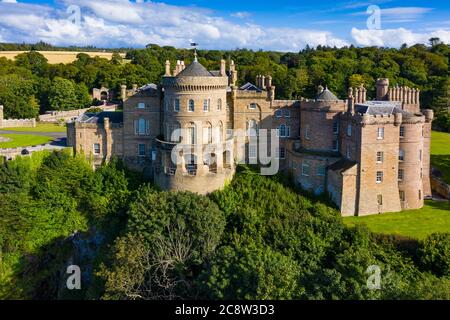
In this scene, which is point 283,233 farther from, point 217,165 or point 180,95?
point 180,95

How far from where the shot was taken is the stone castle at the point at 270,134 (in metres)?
41.4

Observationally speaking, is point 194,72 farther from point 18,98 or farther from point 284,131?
point 18,98

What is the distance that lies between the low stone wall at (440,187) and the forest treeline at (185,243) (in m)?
12.8

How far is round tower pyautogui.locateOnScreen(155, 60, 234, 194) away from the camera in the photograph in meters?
→ 42.6

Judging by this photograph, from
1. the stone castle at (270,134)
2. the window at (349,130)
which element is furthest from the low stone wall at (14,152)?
the window at (349,130)

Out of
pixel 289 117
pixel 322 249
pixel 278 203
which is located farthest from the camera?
pixel 289 117

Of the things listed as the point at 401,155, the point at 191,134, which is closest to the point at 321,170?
the point at 401,155

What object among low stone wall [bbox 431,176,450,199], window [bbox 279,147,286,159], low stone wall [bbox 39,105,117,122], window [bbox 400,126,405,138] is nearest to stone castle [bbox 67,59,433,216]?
window [bbox 400,126,405,138]

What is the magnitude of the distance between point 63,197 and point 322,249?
2401cm

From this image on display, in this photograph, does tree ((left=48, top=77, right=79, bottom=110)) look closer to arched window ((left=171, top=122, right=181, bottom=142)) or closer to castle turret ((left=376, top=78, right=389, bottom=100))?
arched window ((left=171, top=122, right=181, bottom=142))

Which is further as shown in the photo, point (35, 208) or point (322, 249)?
point (35, 208)
